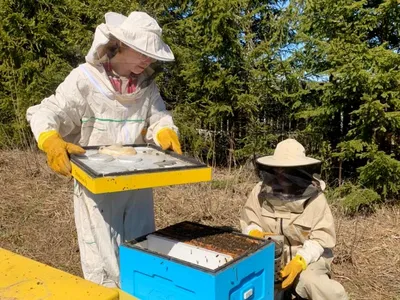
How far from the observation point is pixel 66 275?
158 centimetres

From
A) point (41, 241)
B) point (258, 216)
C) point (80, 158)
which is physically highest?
point (80, 158)

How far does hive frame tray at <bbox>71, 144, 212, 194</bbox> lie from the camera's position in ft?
5.94

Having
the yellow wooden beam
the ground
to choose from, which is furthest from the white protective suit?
the yellow wooden beam

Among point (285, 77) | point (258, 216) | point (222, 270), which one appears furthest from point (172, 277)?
point (285, 77)

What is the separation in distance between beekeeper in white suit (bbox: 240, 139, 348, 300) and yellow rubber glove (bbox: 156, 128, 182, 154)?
1.65 feet

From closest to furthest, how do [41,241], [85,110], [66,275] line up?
1. [66,275]
2. [85,110]
3. [41,241]

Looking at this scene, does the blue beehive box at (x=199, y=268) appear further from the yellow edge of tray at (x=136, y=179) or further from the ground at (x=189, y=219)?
the ground at (x=189, y=219)

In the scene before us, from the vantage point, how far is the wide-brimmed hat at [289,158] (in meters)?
2.51

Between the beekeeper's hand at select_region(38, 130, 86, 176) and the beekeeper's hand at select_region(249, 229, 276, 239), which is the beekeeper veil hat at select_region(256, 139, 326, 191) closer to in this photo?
the beekeeper's hand at select_region(249, 229, 276, 239)

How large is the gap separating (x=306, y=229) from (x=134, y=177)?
1206 millimetres

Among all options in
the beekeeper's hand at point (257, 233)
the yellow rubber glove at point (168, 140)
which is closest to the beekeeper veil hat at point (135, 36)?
the yellow rubber glove at point (168, 140)

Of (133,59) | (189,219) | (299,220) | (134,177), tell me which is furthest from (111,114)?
(189,219)

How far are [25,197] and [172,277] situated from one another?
355 centimetres

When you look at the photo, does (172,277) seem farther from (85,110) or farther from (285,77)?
(285,77)
